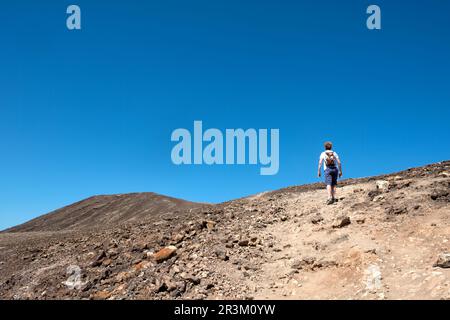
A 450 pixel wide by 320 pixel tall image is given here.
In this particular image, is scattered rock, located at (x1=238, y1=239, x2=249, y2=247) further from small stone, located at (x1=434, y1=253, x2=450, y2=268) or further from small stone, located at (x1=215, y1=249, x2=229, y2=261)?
small stone, located at (x1=434, y1=253, x2=450, y2=268)

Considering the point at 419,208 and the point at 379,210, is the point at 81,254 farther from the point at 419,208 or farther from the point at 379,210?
the point at 419,208

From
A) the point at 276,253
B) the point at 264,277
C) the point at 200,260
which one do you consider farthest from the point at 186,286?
the point at 276,253

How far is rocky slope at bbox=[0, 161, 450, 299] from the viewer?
7.23m

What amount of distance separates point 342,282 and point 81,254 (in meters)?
7.36

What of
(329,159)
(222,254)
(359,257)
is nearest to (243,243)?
(222,254)

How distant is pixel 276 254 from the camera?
29.6 feet

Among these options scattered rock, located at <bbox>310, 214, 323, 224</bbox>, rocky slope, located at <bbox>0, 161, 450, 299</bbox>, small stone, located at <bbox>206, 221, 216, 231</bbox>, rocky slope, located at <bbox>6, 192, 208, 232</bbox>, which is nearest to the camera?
rocky slope, located at <bbox>0, 161, 450, 299</bbox>

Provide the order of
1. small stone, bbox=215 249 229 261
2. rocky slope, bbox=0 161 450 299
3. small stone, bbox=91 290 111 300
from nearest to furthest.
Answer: rocky slope, bbox=0 161 450 299, small stone, bbox=91 290 111 300, small stone, bbox=215 249 229 261

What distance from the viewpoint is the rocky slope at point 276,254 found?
7227mm

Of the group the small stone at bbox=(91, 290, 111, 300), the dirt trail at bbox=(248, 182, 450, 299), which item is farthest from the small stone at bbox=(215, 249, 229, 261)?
the small stone at bbox=(91, 290, 111, 300)

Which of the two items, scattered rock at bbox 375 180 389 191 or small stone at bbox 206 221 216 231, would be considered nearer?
small stone at bbox 206 221 216 231

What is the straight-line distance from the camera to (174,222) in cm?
1224

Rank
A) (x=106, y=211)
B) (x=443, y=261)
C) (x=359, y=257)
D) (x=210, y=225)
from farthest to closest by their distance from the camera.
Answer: (x=106, y=211) → (x=210, y=225) → (x=359, y=257) → (x=443, y=261)

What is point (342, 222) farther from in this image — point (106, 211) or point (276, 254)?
point (106, 211)
